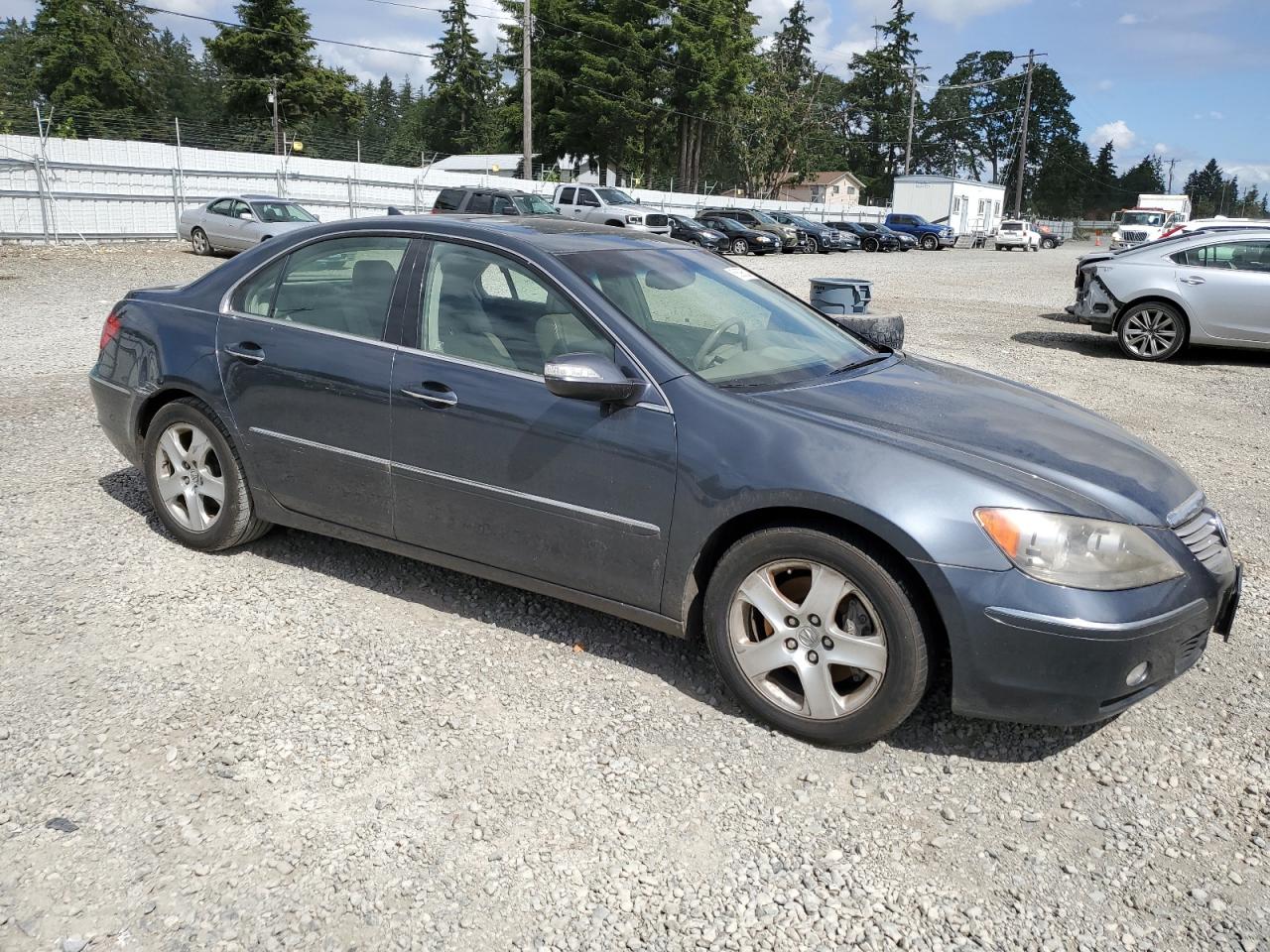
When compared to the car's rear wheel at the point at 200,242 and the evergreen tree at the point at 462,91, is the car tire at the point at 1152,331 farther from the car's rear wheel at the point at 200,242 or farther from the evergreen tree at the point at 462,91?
the evergreen tree at the point at 462,91

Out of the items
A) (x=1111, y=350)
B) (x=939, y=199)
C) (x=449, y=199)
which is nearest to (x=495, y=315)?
(x=1111, y=350)

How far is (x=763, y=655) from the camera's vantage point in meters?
3.23

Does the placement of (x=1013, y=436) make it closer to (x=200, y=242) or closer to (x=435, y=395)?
(x=435, y=395)

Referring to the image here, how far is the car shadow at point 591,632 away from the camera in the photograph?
3322 mm

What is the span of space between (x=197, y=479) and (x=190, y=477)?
0.05 meters

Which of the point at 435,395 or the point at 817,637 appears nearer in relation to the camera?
the point at 817,637

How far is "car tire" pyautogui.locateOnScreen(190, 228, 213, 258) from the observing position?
75.8ft

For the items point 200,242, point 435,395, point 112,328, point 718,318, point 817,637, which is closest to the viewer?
point 817,637

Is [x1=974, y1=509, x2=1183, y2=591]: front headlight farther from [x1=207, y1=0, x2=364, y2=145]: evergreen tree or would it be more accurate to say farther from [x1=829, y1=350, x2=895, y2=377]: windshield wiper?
[x1=207, y1=0, x2=364, y2=145]: evergreen tree

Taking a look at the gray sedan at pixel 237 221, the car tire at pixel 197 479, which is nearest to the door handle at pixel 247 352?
the car tire at pixel 197 479

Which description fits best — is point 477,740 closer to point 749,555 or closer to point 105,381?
point 749,555

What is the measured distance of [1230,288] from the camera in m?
11.2

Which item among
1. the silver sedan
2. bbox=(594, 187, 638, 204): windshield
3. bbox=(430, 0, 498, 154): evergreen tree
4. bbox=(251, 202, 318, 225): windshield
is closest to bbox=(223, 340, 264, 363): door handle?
the silver sedan

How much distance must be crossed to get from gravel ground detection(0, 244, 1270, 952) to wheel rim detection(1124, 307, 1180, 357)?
791 cm
